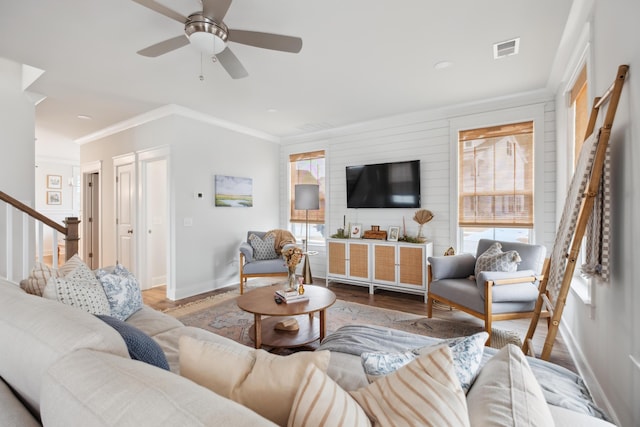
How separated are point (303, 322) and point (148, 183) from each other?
130 inches

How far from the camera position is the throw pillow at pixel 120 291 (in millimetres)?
1919

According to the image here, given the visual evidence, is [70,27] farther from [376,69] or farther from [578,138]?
[578,138]

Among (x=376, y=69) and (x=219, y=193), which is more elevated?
(x=376, y=69)

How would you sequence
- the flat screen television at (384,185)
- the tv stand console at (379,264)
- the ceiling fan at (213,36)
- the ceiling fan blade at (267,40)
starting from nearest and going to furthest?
the ceiling fan at (213,36)
the ceiling fan blade at (267,40)
the tv stand console at (379,264)
the flat screen television at (384,185)

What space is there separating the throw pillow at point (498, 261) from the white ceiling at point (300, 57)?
1843mm

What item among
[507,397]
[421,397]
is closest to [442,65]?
[507,397]

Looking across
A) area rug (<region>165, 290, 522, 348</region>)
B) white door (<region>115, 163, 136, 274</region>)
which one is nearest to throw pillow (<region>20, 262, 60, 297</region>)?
area rug (<region>165, 290, 522, 348</region>)

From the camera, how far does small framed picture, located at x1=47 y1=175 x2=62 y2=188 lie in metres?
7.43

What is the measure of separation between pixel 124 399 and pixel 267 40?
83.7 inches

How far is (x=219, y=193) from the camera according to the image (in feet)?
15.3

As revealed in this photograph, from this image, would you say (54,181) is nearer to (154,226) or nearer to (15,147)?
(154,226)

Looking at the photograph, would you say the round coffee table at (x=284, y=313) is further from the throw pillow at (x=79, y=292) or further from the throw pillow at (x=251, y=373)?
the throw pillow at (x=251, y=373)

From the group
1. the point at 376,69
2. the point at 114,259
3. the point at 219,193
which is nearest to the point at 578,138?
the point at 376,69

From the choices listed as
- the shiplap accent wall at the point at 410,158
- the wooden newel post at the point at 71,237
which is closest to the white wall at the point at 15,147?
the wooden newel post at the point at 71,237
